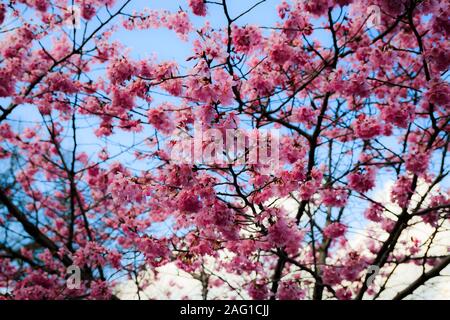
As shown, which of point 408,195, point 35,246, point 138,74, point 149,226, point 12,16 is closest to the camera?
point 138,74

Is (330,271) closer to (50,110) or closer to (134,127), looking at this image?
(134,127)

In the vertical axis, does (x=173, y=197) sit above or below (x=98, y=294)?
above

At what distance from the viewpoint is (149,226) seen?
9.06m

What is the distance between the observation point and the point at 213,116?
134 inches

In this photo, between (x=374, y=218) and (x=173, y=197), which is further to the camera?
(x=374, y=218)

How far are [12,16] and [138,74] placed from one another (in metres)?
3.15

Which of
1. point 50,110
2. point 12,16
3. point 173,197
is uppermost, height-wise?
point 12,16

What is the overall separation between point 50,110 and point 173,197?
12.8 ft

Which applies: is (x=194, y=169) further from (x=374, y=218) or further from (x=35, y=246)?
(x=35, y=246)

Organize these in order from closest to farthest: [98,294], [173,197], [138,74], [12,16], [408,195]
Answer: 1. [173,197]
2. [138,74]
3. [408,195]
4. [98,294]
5. [12,16]
